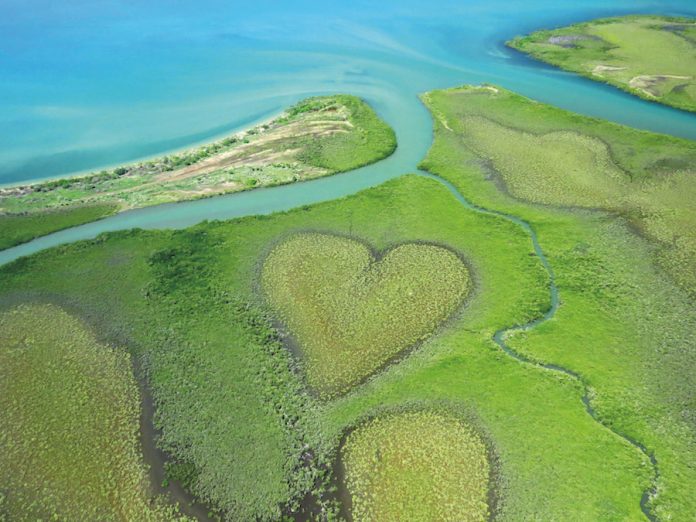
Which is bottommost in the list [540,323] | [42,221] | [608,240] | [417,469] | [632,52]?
[417,469]

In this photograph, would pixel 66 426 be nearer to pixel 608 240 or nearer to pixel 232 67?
pixel 608 240

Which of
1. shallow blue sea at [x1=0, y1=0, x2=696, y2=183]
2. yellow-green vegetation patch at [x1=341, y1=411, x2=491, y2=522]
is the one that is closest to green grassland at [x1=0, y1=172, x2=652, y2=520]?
yellow-green vegetation patch at [x1=341, y1=411, x2=491, y2=522]

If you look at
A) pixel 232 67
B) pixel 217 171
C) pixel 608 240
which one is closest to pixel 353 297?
pixel 608 240

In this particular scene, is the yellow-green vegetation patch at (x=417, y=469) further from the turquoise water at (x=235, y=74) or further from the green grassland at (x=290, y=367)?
the turquoise water at (x=235, y=74)

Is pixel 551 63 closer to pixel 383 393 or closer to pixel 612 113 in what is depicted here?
pixel 612 113

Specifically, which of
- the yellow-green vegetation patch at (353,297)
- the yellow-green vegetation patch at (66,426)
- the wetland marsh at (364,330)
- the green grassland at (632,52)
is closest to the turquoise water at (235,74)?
the wetland marsh at (364,330)

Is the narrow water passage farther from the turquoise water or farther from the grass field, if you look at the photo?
the turquoise water

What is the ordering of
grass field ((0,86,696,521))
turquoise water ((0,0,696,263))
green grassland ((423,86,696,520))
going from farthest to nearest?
turquoise water ((0,0,696,263))
green grassland ((423,86,696,520))
grass field ((0,86,696,521))
